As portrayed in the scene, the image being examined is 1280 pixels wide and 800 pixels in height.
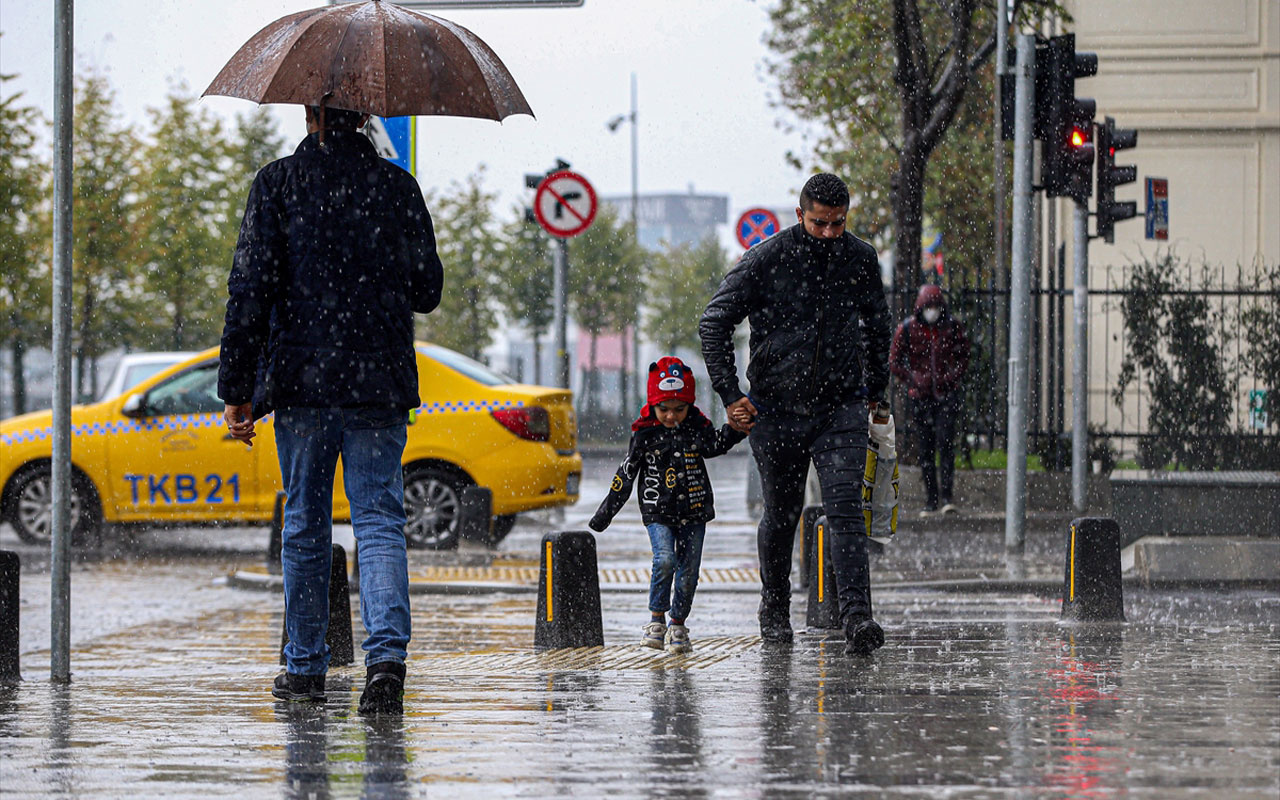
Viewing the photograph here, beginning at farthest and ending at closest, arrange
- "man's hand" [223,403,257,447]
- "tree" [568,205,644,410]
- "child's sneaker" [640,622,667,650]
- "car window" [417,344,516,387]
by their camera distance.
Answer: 1. "tree" [568,205,644,410]
2. "car window" [417,344,516,387]
3. "child's sneaker" [640,622,667,650]
4. "man's hand" [223,403,257,447]

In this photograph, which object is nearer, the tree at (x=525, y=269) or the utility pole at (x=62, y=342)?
the utility pole at (x=62, y=342)

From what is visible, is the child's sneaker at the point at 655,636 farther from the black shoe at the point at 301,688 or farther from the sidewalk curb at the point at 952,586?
the sidewalk curb at the point at 952,586

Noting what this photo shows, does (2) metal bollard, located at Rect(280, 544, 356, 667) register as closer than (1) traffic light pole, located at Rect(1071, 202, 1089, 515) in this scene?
Yes

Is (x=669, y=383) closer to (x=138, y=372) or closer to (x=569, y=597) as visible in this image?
(x=569, y=597)

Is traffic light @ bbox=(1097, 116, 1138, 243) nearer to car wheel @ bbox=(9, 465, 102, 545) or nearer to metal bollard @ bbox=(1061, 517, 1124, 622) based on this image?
metal bollard @ bbox=(1061, 517, 1124, 622)

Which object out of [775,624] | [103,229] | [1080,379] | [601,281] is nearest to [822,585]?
[775,624]

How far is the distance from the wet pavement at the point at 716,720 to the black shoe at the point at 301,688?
0.06m

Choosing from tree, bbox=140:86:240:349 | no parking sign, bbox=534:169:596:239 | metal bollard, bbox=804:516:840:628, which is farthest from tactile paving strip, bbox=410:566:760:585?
tree, bbox=140:86:240:349

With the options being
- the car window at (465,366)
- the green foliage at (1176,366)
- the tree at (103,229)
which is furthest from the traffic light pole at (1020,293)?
the tree at (103,229)

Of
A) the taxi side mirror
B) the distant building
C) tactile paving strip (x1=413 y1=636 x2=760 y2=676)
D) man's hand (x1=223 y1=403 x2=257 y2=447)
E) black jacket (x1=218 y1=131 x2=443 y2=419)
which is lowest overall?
tactile paving strip (x1=413 y1=636 x2=760 y2=676)

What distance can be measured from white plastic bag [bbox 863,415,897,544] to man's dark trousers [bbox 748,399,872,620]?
199 mm

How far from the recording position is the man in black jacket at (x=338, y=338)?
5211 millimetres

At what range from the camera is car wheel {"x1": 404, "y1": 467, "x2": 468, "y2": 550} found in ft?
44.3

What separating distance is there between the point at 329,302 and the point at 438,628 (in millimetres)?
4645
